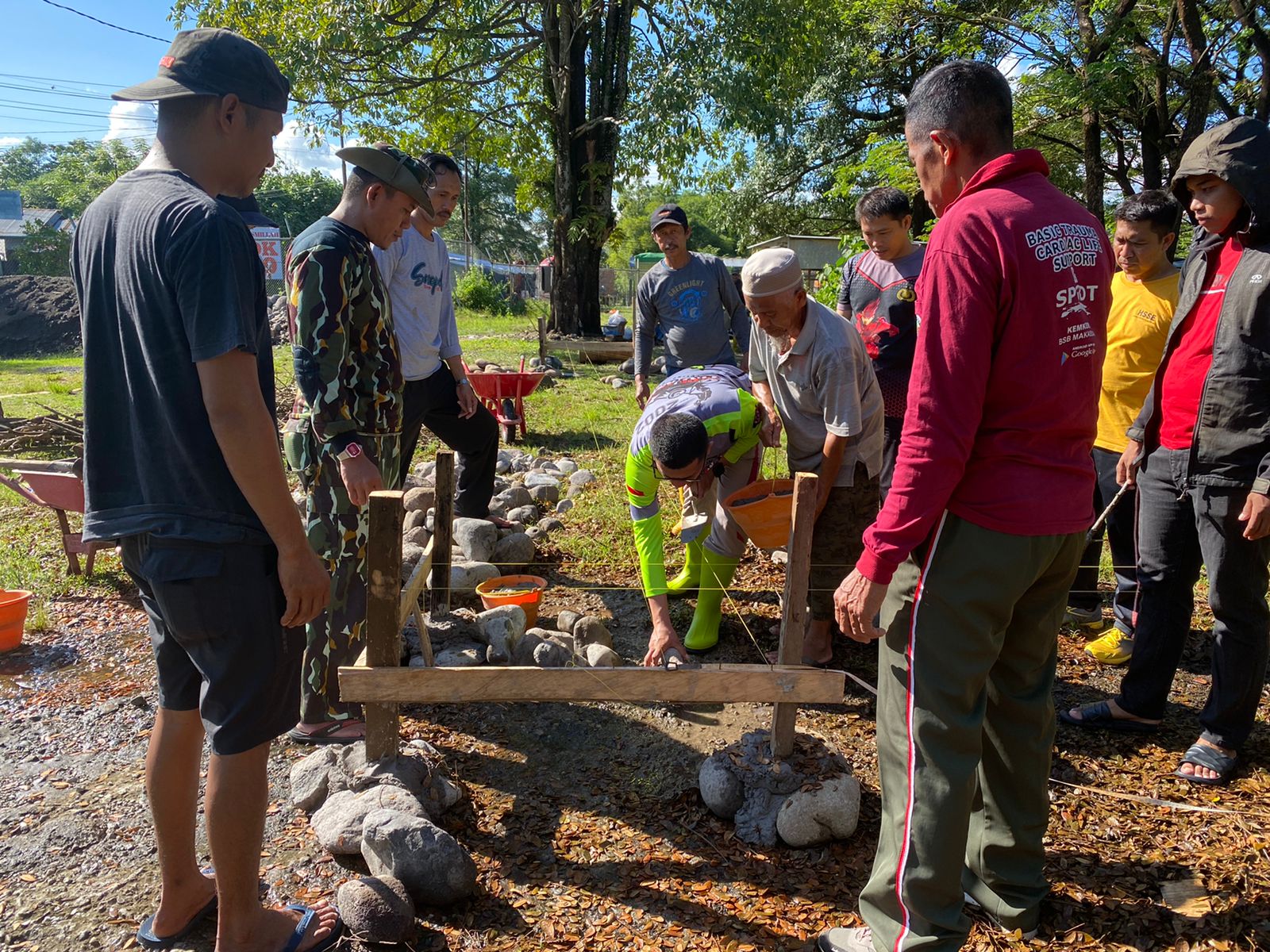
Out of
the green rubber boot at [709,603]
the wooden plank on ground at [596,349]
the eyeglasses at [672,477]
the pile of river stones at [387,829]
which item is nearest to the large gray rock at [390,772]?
the pile of river stones at [387,829]

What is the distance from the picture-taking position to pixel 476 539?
501 cm

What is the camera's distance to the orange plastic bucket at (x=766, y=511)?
127 inches

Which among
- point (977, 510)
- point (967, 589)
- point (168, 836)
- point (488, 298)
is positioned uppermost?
point (488, 298)

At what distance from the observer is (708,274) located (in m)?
5.43

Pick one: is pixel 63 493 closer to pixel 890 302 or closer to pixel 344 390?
pixel 344 390

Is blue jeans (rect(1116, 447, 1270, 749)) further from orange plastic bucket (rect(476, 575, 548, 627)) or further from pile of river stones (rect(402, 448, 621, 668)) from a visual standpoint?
orange plastic bucket (rect(476, 575, 548, 627))

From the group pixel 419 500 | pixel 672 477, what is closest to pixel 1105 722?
pixel 672 477

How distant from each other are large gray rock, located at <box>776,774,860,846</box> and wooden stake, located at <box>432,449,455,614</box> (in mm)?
2063

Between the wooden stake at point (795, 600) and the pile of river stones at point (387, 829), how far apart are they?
43.0 inches

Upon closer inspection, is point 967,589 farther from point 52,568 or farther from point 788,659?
point 52,568

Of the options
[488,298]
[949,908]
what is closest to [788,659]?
[949,908]

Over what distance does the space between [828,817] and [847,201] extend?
26.9 meters

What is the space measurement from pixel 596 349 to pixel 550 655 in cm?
1133

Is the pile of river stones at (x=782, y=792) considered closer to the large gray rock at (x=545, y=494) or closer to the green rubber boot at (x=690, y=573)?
the green rubber boot at (x=690, y=573)
